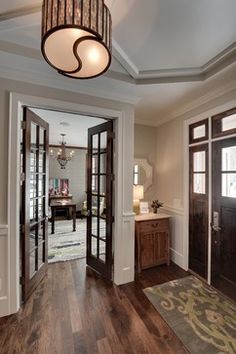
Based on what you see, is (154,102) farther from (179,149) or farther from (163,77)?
(179,149)

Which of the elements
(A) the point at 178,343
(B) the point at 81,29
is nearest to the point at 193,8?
(B) the point at 81,29

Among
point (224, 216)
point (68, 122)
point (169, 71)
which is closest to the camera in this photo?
point (169, 71)

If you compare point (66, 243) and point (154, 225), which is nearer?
point (154, 225)

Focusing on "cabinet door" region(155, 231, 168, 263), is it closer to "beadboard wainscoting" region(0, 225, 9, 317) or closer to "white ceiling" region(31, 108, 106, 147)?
"beadboard wainscoting" region(0, 225, 9, 317)

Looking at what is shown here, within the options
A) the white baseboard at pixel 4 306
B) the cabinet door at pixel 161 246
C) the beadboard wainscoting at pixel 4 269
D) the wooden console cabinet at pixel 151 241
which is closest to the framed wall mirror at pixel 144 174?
the wooden console cabinet at pixel 151 241

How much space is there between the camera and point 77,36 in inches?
40.1

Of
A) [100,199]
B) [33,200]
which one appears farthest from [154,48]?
[33,200]

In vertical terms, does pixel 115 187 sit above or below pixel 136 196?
above

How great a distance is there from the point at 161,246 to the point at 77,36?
9.99 feet

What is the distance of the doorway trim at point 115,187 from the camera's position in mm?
2064

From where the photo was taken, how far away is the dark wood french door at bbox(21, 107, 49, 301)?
2223mm

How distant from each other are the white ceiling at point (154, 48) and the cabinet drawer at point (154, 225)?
74.3 inches

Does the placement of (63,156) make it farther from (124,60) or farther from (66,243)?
(124,60)

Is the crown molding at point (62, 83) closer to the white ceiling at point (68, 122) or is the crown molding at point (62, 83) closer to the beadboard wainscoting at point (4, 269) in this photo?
the white ceiling at point (68, 122)
